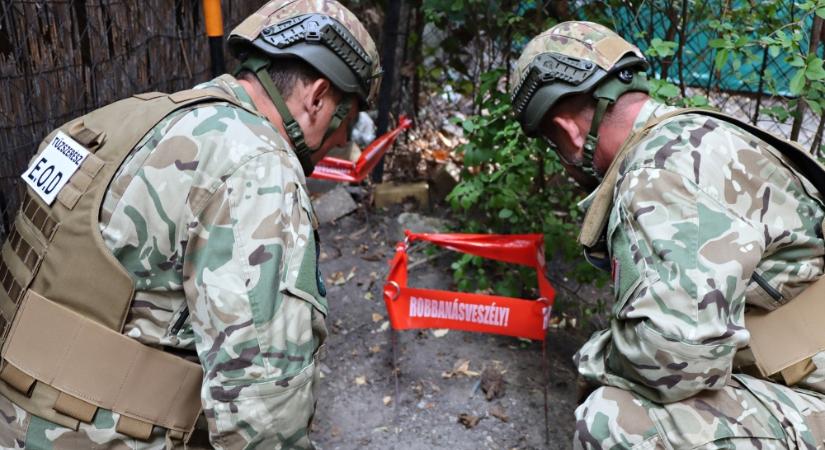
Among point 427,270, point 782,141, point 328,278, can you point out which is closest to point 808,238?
point 782,141

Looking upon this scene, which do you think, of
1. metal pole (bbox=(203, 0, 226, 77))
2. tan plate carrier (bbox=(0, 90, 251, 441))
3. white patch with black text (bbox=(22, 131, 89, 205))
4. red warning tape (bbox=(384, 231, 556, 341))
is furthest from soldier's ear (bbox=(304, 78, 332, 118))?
metal pole (bbox=(203, 0, 226, 77))

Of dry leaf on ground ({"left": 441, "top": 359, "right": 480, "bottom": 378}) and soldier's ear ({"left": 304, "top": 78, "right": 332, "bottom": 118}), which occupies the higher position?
soldier's ear ({"left": 304, "top": 78, "right": 332, "bottom": 118})

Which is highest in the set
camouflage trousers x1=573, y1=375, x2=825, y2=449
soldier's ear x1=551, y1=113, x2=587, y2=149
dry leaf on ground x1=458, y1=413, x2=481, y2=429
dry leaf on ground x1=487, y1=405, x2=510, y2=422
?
soldier's ear x1=551, y1=113, x2=587, y2=149

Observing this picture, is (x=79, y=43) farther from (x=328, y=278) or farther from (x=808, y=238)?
(x=808, y=238)

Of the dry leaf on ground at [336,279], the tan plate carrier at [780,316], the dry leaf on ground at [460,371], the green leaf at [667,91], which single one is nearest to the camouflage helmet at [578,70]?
the tan plate carrier at [780,316]

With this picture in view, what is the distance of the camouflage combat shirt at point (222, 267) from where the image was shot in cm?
186

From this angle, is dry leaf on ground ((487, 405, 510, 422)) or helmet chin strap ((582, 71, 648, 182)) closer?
helmet chin strap ((582, 71, 648, 182))

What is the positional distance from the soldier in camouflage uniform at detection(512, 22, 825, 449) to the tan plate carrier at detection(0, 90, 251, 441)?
1270 mm

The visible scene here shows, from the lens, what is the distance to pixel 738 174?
7.19 feet

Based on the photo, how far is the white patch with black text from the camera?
201cm

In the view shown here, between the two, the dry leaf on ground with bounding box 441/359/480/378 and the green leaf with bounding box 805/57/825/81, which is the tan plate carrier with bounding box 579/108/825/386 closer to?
the green leaf with bounding box 805/57/825/81

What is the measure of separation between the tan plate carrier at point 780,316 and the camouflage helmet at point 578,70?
167 millimetres

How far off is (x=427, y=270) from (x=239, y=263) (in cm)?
269

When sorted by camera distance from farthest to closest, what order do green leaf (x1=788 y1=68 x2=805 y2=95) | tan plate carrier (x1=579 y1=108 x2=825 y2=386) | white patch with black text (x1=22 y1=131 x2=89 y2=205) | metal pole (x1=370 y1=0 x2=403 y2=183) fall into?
metal pole (x1=370 y1=0 x2=403 y2=183) → green leaf (x1=788 y1=68 x2=805 y2=95) → tan plate carrier (x1=579 y1=108 x2=825 y2=386) → white patch with black text (x1=22 y1=131 x2=89 y2=205)
